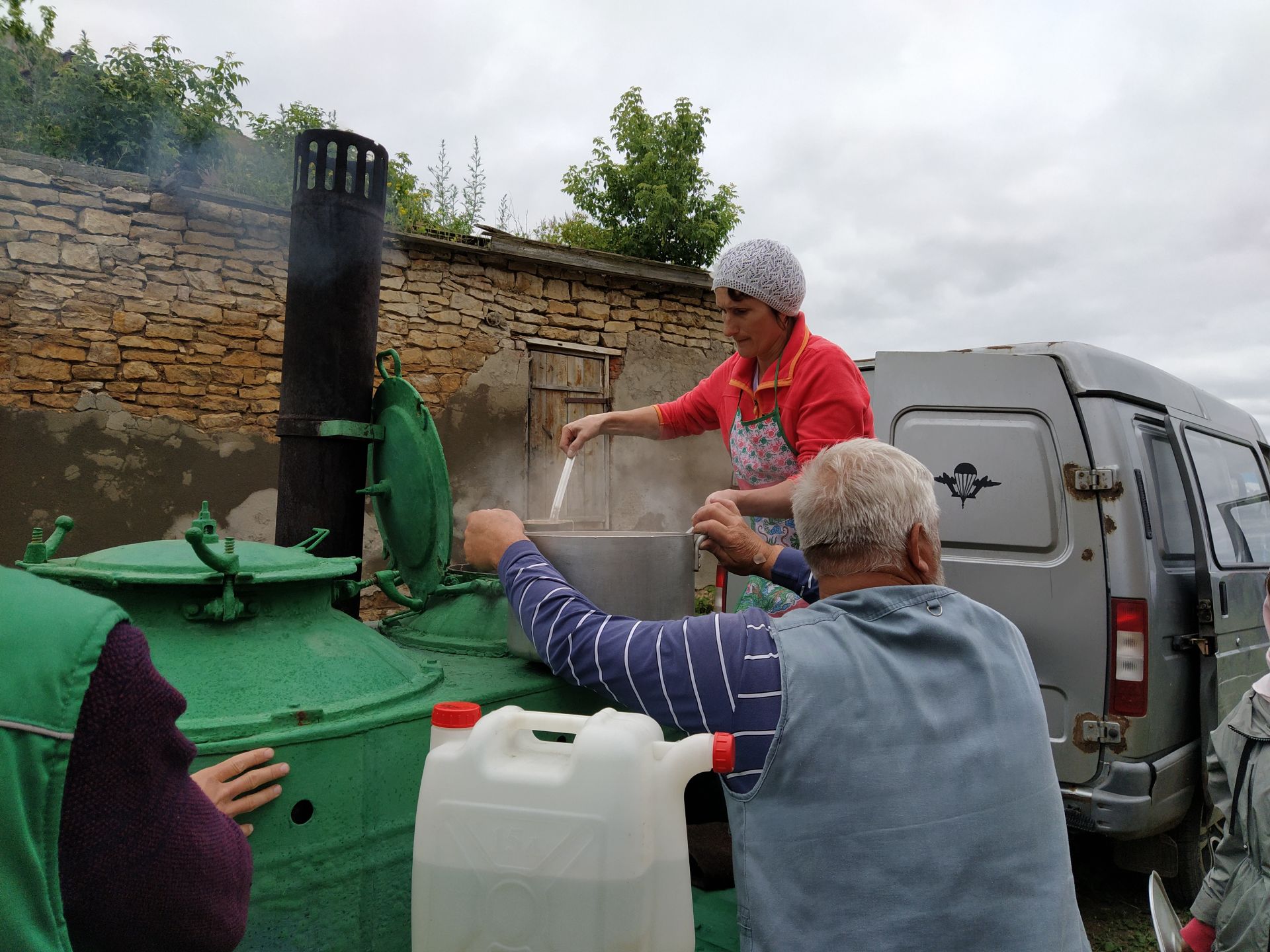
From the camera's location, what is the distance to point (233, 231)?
648 centimetres

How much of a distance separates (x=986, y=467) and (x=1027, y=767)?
282 centimetres

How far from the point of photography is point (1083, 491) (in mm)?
3777

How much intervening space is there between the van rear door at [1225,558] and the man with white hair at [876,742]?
296 centimetres

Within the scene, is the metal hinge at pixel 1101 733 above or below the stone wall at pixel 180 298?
below

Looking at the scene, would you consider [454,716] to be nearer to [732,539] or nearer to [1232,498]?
[732,539]

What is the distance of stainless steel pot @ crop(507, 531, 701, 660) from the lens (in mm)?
2014

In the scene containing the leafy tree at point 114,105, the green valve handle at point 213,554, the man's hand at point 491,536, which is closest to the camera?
the green valve handle at point 213,554

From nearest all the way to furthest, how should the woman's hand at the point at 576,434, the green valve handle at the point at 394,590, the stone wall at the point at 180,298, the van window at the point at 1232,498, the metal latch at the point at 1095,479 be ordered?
the green valve handle at the point at 394,590 < the woman's hand at the point at 576,434 < the metal latch at the point at 1095,479 < the van window at the point at 1232,498 < the stone wall at the point at 180,298

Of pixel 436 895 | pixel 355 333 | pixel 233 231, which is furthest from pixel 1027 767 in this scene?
pixel 233 231

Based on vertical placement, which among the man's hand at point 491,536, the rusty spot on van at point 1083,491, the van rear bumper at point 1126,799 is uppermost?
the rusty spot on van at point 1083,491

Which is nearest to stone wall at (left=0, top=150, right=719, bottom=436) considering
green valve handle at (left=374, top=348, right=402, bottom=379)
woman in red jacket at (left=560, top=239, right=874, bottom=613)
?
green valve handle at (left=374, top=348, right=402, bottom=379)

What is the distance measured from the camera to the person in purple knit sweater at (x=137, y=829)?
0.90 meters

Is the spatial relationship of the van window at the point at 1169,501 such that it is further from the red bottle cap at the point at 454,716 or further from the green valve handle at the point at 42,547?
the green valve handle at the point at 42,547

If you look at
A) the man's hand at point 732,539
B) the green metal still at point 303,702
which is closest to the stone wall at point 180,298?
the green metal still at point 303,702
